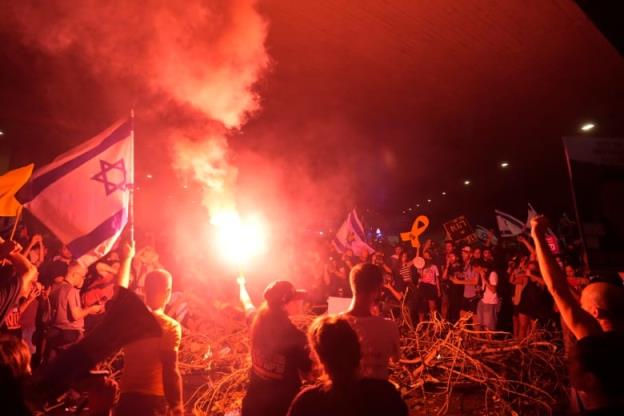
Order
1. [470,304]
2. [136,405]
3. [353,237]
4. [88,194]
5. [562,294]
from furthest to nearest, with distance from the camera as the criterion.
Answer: [353,237]
[470,304]
[88,194]
[136,405]
[562,294]

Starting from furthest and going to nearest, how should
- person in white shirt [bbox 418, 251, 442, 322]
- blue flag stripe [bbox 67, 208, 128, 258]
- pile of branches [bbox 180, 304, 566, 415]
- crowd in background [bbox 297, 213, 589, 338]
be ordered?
person in white shirt [bbox 418, 251, 442, 322] < crowd in background [bbox 297, 213, 589, 338] < pile of branches [bbox 180, 304, 566, 415] < blue flag stripe [bbox 67, 208, 128, 258]

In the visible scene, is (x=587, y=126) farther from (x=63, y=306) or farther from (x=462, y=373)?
(x=63, y=306)

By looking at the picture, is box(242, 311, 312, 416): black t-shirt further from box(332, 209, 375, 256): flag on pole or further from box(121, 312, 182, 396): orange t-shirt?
box(332, 209, 375, 256): flag on pole

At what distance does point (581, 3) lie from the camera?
13.5ft

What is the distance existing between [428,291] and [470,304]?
114 centimetres

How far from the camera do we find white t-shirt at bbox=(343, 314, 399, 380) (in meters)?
3.18

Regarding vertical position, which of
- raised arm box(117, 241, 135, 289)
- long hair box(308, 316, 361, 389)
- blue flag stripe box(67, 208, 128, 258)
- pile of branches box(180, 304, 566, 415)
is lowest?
pile of branches box(180, 304, 566, 415)

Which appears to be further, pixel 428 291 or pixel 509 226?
pixel 509 226

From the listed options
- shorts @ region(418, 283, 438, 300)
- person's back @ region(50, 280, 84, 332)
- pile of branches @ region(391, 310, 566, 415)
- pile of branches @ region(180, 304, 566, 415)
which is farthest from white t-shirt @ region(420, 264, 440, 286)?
person's back @ region(50, 280, 84, 332)

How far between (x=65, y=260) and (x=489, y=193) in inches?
849

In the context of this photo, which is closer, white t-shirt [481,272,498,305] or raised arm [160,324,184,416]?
raised arm [160,324,184,416]

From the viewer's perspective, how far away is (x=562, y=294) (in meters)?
3.04

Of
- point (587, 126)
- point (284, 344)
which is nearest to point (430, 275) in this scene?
point (587, 126)

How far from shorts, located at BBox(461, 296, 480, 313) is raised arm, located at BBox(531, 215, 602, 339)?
750 centimetres
